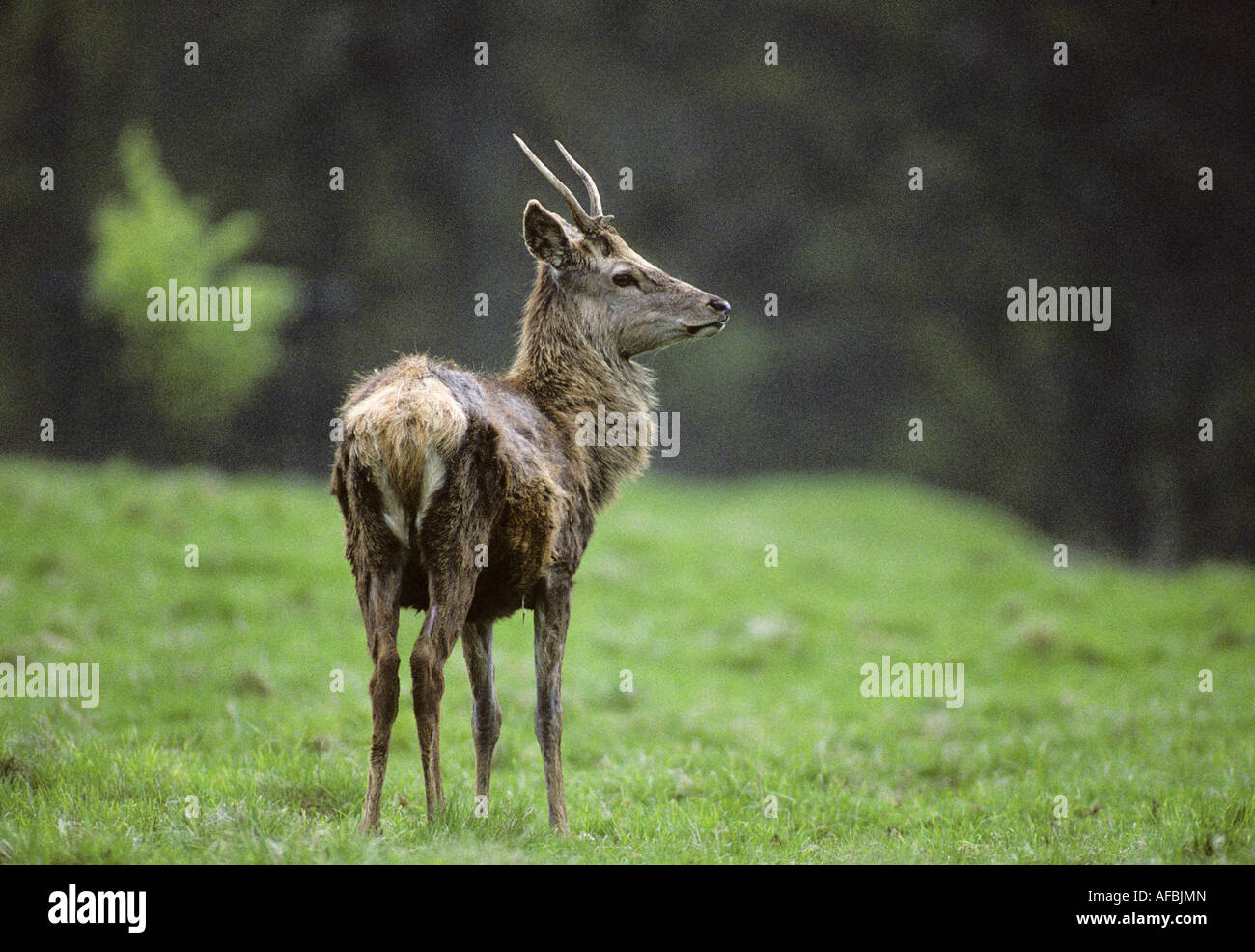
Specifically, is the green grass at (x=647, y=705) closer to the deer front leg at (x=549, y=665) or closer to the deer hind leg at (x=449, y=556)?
the deer front leg at (x=549, y=665)

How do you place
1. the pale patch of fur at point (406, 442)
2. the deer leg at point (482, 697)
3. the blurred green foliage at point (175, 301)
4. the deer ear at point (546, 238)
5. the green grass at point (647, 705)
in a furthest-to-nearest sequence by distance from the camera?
the blurred green foliage at point (175, 301), the deer ear at point (546, 238), the deer leg at point (482, 697), the green grass at point (647, 705), the pale patch of fur at point (406, 442)

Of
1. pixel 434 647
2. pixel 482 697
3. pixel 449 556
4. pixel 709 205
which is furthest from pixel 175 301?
pixel 709 205

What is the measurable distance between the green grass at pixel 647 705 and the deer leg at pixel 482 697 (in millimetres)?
263

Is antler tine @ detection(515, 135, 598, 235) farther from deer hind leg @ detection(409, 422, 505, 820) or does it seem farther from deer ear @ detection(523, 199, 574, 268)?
deer hind leg @ detection(409, 422, 505, 820)

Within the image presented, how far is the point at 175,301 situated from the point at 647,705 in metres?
9.50

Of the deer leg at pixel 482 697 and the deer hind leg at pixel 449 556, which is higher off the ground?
the deer hind leg at pixel 449 556

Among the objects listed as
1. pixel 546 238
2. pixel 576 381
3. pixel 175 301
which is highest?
pixel 175 301

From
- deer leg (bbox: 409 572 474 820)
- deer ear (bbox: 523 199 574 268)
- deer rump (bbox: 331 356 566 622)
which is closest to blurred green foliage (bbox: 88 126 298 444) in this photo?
deer ear (bbox: 523 199 574 268)

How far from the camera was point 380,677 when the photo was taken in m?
4.54

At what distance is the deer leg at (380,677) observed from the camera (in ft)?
15.0

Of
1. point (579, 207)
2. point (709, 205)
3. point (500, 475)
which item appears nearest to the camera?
point (500, 475)

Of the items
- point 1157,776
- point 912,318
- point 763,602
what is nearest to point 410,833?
point 1157,776

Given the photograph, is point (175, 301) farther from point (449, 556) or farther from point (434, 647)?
point (434, 647)

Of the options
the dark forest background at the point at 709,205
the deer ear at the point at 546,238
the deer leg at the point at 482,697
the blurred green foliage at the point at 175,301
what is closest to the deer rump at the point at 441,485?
the deer leg at the point at 482,697
